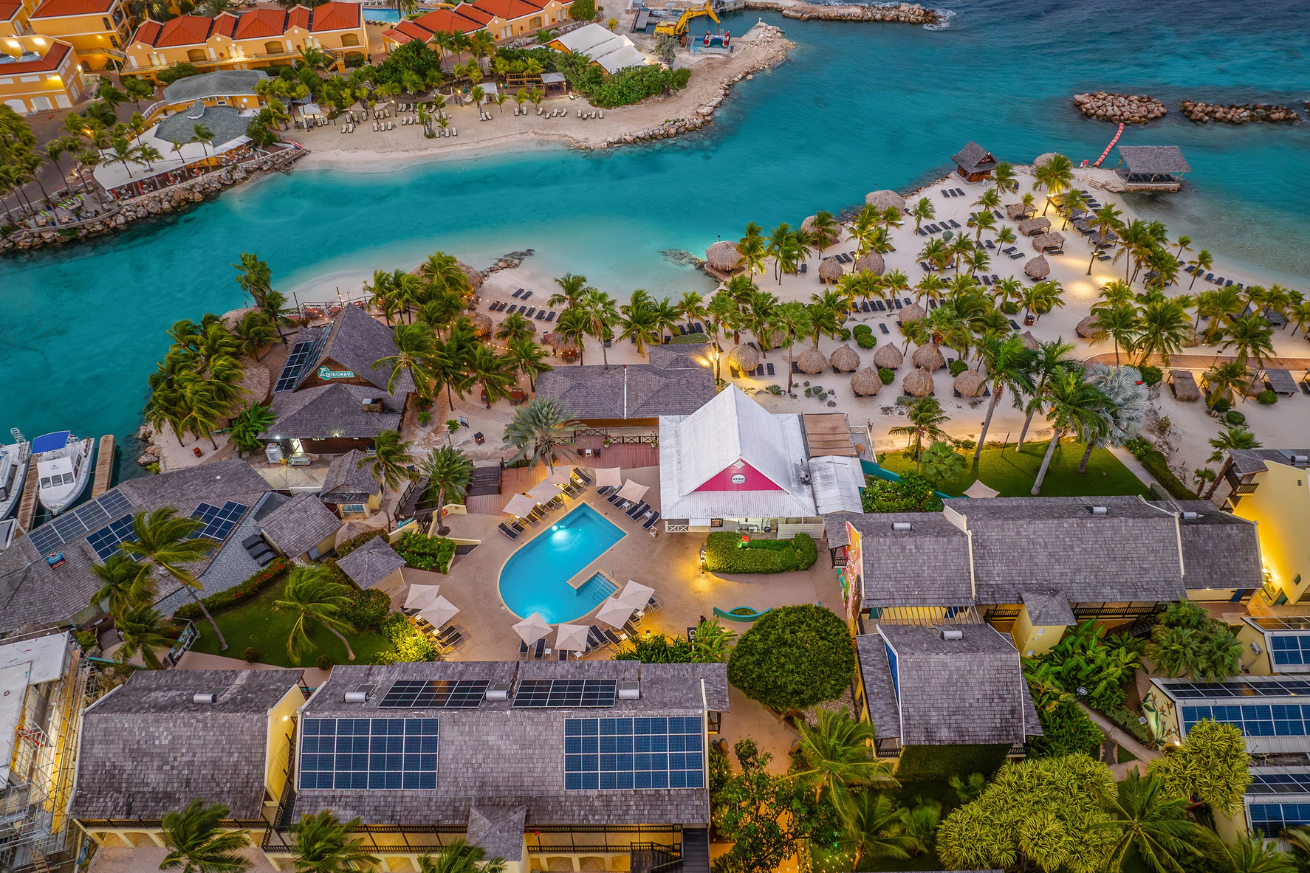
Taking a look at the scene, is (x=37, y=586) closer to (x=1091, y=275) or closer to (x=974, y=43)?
(x=1091, y=275)

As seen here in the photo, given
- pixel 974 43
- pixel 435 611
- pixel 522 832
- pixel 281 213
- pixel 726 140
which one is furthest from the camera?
pixel 974 43

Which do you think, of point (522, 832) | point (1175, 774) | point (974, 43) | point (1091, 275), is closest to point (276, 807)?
point (522, 832)

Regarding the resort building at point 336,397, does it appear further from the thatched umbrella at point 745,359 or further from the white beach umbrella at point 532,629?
the thatched umbrella at point 745,359

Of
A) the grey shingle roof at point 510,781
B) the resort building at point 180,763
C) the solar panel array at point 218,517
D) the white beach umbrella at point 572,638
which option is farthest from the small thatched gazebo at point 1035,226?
the resort building at point 180,763

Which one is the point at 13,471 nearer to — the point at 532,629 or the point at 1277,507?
the point at 532,629

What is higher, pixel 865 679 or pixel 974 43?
pixel 974 43

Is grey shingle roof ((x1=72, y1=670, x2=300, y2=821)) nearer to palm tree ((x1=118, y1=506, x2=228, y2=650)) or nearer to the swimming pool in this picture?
palm tree ((x1=118, y1=506, x2=228, y2=650))

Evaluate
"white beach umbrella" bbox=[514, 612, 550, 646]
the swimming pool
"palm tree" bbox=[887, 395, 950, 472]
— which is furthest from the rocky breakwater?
"white beach umbrella" bbox=[514, 612, 550, 646]
